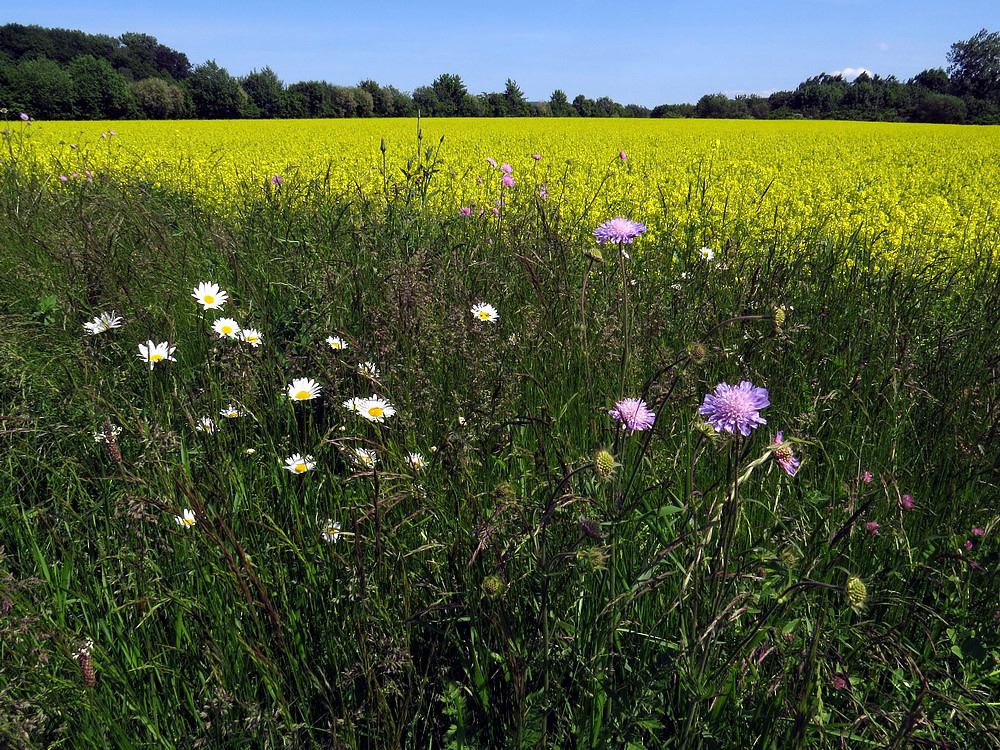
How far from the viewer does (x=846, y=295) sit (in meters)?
2.75

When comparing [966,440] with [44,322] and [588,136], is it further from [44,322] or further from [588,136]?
[588,136]

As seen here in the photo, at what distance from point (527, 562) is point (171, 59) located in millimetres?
104776

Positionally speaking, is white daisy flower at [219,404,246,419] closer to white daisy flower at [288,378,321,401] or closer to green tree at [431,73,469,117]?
white daisy flower at [288,378,321,401]

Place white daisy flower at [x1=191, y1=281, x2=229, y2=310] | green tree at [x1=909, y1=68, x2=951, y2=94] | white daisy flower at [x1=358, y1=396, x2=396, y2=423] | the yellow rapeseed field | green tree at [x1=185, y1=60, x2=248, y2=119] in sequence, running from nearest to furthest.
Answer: white daisy flower at [x1=358, y1=396, x2=396, y2=423], white daisy flower at [x1=191, y1=281, x2=229, y2=310], the yellow rapeseed field, green tree at [x1=185, y1=60, x2=248, y2=119], green tree at [x1=909, y1=68, x2=951, y2=94]

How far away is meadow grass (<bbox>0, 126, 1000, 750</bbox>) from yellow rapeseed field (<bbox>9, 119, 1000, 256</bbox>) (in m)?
1.09

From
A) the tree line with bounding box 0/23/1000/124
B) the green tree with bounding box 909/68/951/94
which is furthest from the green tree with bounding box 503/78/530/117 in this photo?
the green tree with bounding box 909/68/951/94

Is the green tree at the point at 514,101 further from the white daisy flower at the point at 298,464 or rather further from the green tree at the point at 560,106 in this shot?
the white daisy flower at the point at 298,464

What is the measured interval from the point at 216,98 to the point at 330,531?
4102 cm

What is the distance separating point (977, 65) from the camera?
2456 inches

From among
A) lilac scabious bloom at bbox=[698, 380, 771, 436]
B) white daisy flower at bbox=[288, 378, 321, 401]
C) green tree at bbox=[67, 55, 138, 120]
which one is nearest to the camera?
lilac scabious bloom at bbox=[698, 380, 771, 436]

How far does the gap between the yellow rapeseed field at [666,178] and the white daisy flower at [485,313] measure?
2.95 feet

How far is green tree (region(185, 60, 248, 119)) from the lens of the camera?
35062 mm

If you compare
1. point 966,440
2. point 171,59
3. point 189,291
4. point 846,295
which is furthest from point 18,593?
point 171,59

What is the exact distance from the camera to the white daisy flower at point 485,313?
2346 mm
